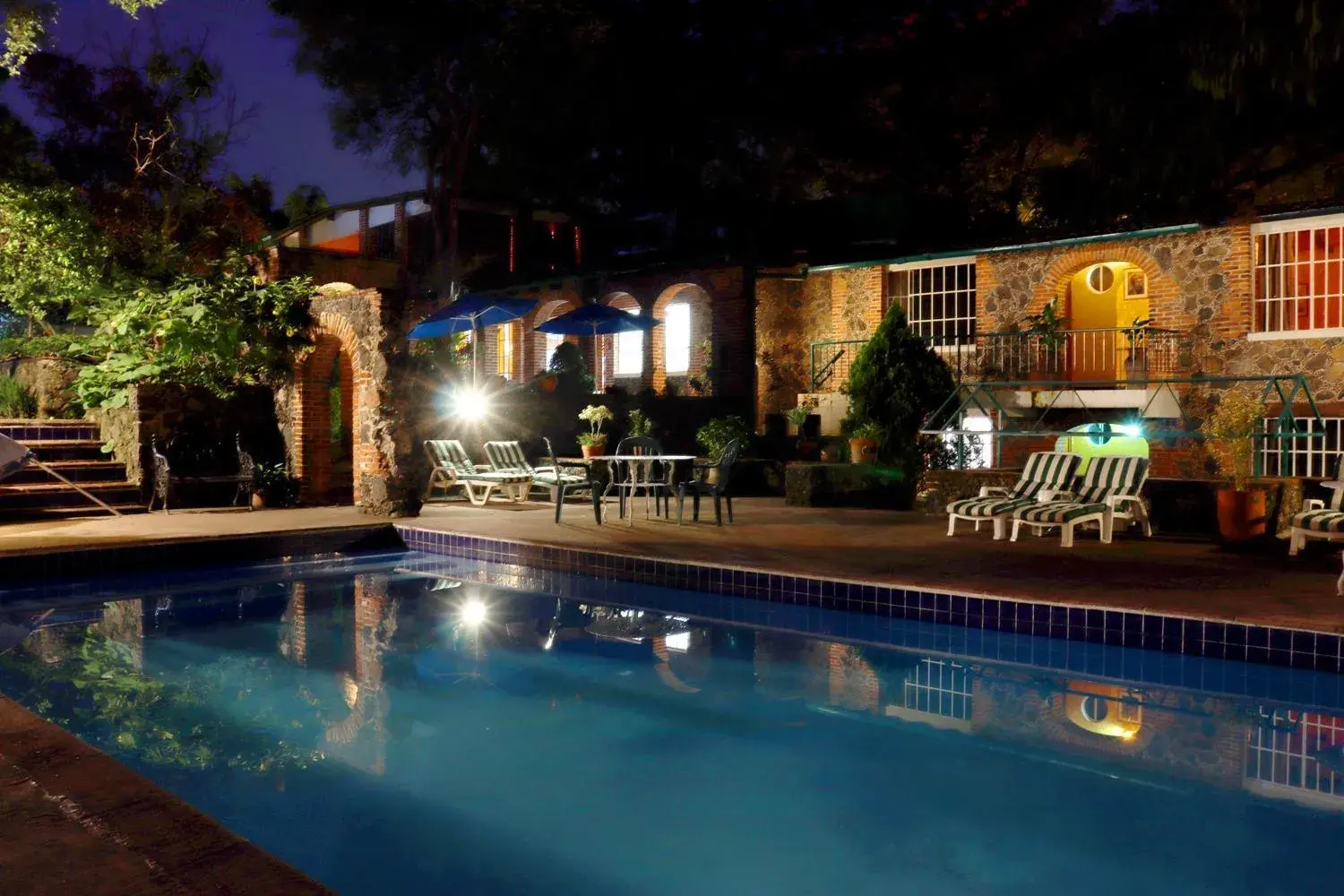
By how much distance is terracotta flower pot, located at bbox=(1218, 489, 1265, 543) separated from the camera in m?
8.45

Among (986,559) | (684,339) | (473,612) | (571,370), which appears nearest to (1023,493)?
(986,559)

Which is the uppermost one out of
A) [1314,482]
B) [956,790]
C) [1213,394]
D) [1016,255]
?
[1016,255]

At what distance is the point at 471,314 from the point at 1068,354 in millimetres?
9161

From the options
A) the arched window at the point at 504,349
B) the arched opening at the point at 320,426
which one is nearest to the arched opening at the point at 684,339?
the arched window at the point at 504,349

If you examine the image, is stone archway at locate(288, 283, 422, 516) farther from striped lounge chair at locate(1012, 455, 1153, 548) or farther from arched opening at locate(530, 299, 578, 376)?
arched opening at locate(530, 299, 578, 376)

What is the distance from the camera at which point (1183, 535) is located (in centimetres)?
973

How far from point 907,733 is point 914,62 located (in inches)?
691

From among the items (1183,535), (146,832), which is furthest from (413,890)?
(1183,535)

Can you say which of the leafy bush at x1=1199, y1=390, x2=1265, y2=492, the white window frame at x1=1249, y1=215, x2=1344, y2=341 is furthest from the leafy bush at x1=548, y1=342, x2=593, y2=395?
the leafy bush at x1=1199, y1=390, x2=1265, y2=492

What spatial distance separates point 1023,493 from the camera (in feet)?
32.5

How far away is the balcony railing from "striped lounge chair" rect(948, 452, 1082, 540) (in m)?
5.86

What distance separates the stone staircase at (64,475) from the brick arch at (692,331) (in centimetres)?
1033

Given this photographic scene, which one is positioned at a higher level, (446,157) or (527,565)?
(446,157)

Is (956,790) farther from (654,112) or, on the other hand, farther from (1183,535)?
(654,112)
